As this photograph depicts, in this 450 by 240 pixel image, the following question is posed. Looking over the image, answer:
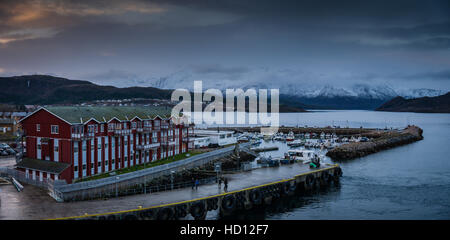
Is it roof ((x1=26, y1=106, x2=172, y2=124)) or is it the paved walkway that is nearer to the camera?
the paved walkway

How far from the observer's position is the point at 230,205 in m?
38.9

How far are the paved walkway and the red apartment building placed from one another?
4.64 metres

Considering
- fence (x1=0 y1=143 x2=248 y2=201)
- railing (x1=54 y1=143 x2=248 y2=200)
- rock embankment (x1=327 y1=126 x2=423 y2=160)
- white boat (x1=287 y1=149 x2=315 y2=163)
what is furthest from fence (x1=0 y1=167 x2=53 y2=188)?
rock embankment (x1=327 y1=126 x2=423 y2=160)

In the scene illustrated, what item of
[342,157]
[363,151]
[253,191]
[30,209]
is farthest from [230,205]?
[363,151]

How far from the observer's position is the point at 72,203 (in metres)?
34.1

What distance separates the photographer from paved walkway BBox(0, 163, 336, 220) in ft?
100

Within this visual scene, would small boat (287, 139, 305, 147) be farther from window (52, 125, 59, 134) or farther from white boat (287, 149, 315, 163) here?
window (52, 125, 59, 134)

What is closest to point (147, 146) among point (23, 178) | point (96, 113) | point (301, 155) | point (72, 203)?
point (96, 113)

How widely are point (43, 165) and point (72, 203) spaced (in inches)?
476

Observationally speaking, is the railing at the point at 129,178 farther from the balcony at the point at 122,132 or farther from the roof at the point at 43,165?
the balcony at the point at 122,132

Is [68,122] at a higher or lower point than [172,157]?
higher

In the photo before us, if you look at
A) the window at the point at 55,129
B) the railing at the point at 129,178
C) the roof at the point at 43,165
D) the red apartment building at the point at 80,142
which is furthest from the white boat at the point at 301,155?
the window at the point at 55,129
